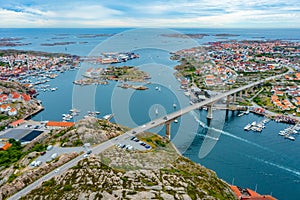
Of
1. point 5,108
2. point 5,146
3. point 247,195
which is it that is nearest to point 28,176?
point 5,146

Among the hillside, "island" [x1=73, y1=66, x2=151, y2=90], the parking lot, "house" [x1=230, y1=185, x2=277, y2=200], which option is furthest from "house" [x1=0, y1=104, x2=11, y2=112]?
"house" [x1=230, y1=185, x2=277, y2=200]

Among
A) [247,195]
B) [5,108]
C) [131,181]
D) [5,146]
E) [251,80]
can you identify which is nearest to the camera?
[131,181]

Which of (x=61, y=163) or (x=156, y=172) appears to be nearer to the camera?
(x=156, y=172)

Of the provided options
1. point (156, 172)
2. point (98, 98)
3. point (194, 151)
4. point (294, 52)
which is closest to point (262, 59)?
point (294, 52)

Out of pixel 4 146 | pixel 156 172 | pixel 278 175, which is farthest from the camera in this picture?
pixel 4 146

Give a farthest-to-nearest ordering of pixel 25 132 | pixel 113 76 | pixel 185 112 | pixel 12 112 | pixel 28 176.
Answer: pixel 113 76, pixel 12 112, pixel 185 112, pixel 25 132, pixel 28 176

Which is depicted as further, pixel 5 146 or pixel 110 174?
pixel 5 146

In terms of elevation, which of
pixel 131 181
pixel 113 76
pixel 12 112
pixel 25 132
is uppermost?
pixel 131 181

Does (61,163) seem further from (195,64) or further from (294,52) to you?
(294,52)

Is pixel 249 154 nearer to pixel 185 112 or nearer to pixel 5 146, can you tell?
pixel 185 112
